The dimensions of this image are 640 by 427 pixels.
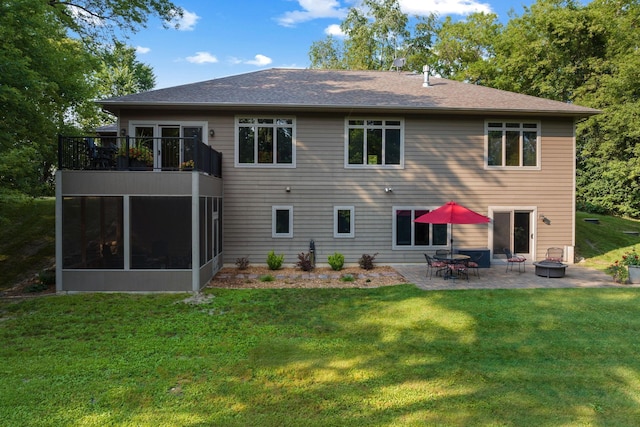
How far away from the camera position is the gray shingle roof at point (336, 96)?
11422mm

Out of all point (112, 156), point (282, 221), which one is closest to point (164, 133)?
point (112, 156)

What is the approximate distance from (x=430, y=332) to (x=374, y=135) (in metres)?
7.67

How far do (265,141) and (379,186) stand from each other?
400cm

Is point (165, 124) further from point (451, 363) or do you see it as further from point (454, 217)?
point (451, 363)

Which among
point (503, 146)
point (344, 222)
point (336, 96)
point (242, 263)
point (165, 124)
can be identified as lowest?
point (242, 263)

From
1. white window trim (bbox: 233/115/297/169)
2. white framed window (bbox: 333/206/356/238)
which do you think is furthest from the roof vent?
white framed window (bbox: 333/206/356/238)

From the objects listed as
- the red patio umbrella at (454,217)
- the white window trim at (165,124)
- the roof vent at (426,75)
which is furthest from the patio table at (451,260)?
the white window trim at (165,124)

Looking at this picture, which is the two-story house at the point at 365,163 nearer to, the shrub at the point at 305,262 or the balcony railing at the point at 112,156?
the shrub at the point at 305,262

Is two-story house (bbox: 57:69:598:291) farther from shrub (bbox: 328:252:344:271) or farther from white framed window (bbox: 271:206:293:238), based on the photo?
shrub (bbox: 328:252:344:271)

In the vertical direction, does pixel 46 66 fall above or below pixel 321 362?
above

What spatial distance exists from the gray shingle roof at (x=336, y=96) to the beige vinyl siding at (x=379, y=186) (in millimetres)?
526

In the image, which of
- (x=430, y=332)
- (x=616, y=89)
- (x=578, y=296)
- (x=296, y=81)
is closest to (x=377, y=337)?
(x=430, y=332)

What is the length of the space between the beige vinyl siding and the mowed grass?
4183 mm

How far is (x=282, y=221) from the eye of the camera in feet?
39.9
